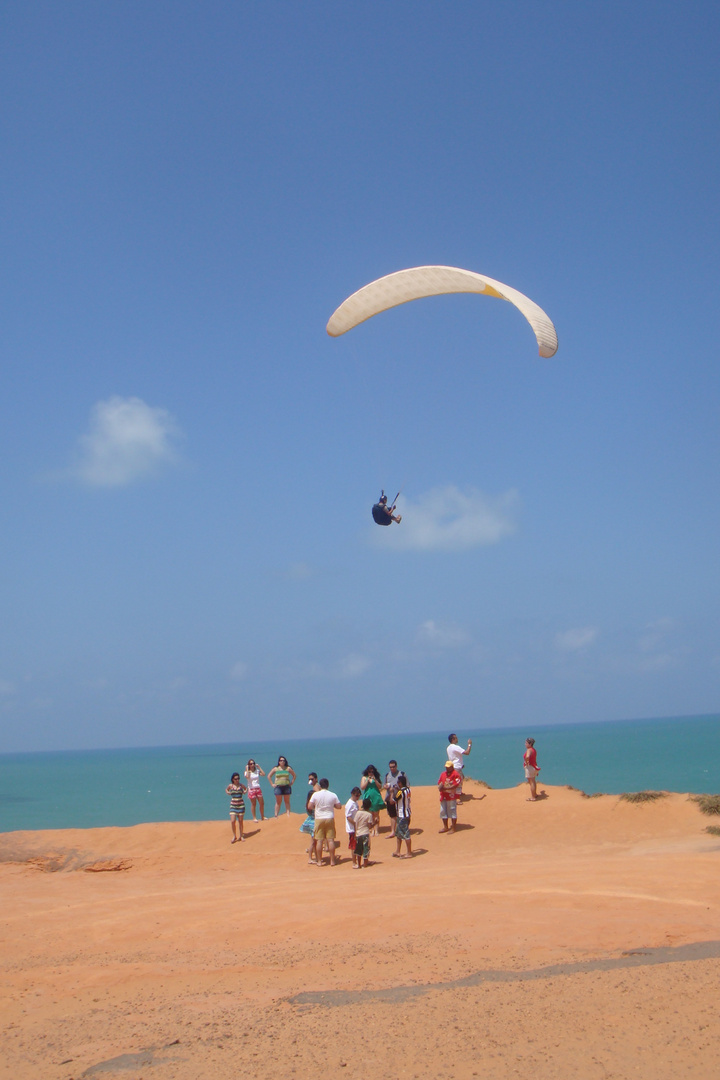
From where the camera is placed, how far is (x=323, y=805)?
1463 centimetres

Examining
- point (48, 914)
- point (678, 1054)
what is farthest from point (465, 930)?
point (48, 914)

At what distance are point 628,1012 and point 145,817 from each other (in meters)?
32.3

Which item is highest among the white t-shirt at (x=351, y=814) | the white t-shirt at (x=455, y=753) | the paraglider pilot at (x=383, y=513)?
the paraglider pilot at (x=383, y=513)

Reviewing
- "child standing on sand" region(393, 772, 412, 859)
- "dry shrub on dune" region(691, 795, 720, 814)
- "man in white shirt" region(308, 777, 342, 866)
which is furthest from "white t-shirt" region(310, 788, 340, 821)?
"dry shrub on dune" region(691, 795, 720, 814)

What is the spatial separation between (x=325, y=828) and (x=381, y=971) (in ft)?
23.9

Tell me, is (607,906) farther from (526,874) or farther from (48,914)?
(48,914)

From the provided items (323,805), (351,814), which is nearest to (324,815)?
(323,805)

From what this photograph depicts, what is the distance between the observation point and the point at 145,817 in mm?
35250

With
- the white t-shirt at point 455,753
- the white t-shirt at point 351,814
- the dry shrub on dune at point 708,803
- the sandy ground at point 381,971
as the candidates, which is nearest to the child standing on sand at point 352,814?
the white t-shirt at point 351,814

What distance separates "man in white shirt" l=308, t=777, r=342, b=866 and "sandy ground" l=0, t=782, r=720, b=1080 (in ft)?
1.55

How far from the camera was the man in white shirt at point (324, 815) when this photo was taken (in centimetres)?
1463

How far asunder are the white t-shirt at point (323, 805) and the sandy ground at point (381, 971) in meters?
1.02

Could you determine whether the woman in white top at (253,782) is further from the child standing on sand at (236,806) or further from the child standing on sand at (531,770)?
the child standing on sand at (531,770)

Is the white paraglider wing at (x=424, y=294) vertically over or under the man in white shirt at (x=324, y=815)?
over
